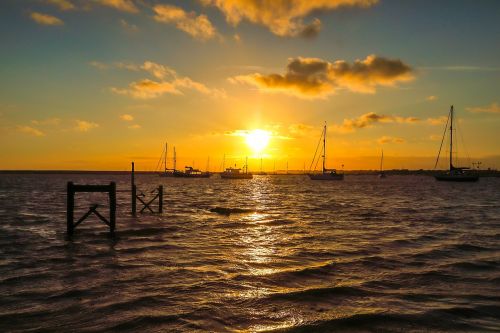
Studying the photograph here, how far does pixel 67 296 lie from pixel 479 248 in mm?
20235

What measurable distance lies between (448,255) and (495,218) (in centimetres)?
2171

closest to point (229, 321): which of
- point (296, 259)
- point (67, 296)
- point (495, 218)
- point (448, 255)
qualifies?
point (67, 296)

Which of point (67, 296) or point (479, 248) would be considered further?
point (479, 248)

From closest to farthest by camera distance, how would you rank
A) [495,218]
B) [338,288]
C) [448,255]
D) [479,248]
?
[338,288] < [448,255] < [479,248] < [495,218]

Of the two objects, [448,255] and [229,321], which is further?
[448,255]

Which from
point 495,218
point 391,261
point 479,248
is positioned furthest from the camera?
point 495,218

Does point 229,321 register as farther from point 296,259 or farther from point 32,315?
point 296,259

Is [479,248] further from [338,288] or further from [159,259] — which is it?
[159,259]

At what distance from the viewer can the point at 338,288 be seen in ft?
42.5

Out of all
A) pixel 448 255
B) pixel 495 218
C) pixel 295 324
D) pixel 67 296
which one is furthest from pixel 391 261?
pixel 495 218

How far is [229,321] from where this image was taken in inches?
391

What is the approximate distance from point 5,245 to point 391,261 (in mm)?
20576

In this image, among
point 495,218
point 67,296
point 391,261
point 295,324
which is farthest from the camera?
point 495,218

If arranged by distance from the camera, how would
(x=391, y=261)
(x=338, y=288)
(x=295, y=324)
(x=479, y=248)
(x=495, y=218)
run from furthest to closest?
(x=495, y=218) → (x=479, y=248) → (x=391, y=261) → (x=338, y=288) → (x=295, y=324)
